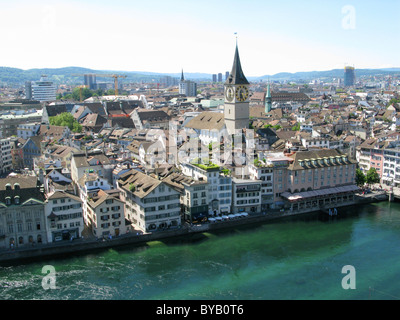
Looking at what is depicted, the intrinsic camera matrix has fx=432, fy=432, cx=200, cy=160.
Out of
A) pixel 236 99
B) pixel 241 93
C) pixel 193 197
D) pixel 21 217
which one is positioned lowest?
pixel 193 197

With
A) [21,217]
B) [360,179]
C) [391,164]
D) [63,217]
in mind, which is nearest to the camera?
[21,217]

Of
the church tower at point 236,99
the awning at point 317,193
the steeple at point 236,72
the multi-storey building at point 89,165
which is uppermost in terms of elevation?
the steeple at point 236,72

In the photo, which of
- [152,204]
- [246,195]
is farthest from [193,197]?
[246,195]

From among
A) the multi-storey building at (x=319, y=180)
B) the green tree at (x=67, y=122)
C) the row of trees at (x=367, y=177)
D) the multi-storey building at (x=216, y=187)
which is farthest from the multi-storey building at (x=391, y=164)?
the green tree at (x=67, y=122)

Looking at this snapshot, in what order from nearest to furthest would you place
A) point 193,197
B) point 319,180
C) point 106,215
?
point 106,215 < point 193,197 < point 319,180

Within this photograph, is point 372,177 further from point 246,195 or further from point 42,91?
Answer: point 42,91

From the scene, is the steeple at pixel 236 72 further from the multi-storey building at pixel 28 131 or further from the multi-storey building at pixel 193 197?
the multi-storey building at pixel 28 131
